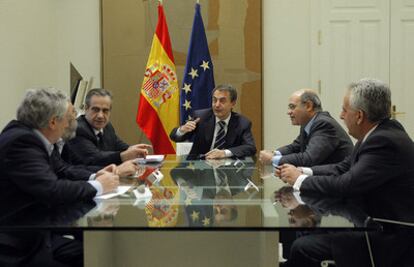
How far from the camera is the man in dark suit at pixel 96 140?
→ 143 inches

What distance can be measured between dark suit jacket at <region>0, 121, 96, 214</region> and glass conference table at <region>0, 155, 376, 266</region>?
51 mm

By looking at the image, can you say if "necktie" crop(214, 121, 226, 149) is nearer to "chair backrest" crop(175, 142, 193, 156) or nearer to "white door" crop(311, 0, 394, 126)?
"chair backrest" crop(175, 142, 193, 156)

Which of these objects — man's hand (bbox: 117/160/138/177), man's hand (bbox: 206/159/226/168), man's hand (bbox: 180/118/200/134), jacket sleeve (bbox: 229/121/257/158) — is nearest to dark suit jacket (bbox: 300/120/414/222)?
man's hand (bbox: 117/160/138/177)

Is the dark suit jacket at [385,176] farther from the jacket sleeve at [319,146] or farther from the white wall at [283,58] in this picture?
the white wall at [283,58]

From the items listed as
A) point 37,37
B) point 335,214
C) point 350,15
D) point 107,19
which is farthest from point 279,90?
point 335,214

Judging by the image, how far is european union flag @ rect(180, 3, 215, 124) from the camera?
5.33 metres

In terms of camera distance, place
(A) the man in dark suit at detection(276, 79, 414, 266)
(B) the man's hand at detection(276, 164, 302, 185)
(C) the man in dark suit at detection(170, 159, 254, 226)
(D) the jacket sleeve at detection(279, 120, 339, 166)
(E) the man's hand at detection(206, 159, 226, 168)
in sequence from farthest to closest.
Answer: (E) the man's hand at detection(206, 159, 226, 168) < (D) the jacket sleeve at detection(279, 120, 339, 166) < (B) the man's hand at detection(276, 164, 302, 185) < (A) the man in dark suit at detection(276, 79, 414, 266) < (C) the man in dark suit at detection(170, 159, 254, 226)

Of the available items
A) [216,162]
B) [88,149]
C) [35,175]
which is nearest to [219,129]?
[216,162]

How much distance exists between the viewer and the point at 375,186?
2168 mm

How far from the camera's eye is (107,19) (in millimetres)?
6047

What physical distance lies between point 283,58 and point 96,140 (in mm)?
2997

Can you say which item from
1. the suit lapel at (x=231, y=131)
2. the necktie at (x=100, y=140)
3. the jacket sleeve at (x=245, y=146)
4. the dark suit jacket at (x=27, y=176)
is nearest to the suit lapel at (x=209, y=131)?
the suit lapel at (x=231, y=131)

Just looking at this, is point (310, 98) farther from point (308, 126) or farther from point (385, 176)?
point (385, 176)

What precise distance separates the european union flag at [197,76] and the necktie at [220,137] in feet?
2.54
